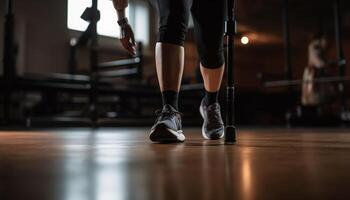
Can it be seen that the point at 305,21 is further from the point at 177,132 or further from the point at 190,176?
the point at 190,176

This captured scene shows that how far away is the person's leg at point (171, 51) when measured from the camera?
3.75 feet

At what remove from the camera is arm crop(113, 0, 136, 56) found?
3.94 ft

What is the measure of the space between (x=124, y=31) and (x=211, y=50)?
0.93ft

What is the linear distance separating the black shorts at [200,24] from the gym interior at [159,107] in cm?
7

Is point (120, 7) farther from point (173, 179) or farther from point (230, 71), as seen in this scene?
point (173, 179)

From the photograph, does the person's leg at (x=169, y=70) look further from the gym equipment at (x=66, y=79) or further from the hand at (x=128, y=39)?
the gym equipment at (x=66, y=79)

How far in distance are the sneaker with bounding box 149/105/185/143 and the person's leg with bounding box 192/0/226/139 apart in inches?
8.0

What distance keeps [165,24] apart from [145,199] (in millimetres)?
870

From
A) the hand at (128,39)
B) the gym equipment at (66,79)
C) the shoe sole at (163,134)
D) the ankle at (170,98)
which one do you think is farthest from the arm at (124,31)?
the gym equipment at (66,79)

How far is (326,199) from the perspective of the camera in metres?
0.33

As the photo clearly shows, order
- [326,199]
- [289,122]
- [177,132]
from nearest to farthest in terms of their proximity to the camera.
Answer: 1. [326,199]
2. [177,132]
3. [289,122]

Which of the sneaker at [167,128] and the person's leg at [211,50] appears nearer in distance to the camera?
the sneaker at [167,128]

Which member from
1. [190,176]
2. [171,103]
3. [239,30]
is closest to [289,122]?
[239,30]

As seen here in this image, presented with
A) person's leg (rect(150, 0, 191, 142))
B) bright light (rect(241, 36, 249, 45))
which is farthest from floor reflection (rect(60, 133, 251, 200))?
bright light (rect(241, 36, 249, 45))
